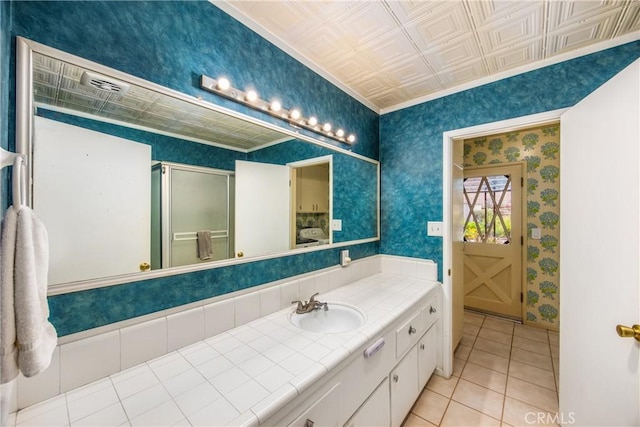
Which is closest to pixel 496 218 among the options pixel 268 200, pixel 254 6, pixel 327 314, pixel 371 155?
pixel 371 155

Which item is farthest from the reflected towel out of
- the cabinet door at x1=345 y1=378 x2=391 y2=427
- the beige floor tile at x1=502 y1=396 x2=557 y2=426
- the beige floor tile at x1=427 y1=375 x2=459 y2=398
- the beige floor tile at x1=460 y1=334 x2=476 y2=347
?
the beige floor tile at x1=460 y1=334 x2=476 y2=347

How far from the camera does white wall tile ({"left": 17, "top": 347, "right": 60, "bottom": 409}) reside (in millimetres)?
727

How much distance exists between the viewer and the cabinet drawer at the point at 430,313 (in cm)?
176

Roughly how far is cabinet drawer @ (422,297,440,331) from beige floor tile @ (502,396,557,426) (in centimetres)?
67

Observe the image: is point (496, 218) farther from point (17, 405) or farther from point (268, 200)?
point (17, 405)

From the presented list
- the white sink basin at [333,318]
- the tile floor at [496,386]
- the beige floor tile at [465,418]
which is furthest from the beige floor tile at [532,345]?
the white sink basin at [333,318]

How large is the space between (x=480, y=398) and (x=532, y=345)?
1212mm

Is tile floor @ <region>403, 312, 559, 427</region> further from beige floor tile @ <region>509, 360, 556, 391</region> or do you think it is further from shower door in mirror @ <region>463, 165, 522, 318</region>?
shower door in mirror @ <region>463, 165, 522, 318</region>

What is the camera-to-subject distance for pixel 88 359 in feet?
2.75

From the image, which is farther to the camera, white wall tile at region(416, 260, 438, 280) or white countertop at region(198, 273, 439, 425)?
white wall tile at region(416, 260, 438, 280)

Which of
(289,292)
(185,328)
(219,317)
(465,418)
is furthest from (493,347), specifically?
(185,328)

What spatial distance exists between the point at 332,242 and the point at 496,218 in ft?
8.35

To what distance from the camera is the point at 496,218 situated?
3178 mm

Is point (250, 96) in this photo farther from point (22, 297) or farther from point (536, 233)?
point (536, 233)
